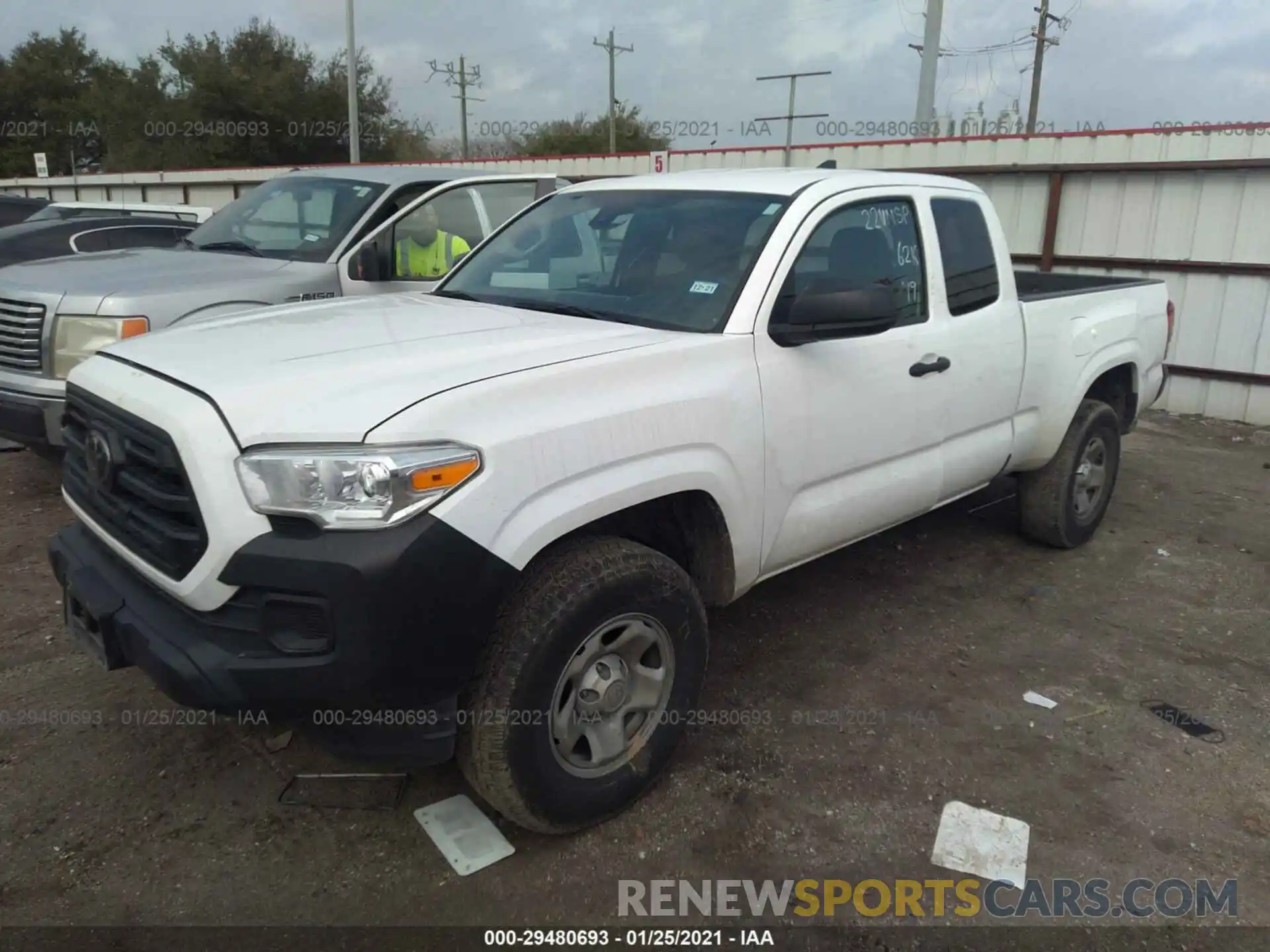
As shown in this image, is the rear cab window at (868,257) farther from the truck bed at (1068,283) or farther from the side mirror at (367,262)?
the side mirror at (367,262)

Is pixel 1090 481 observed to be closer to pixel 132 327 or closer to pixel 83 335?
pixel 132 327

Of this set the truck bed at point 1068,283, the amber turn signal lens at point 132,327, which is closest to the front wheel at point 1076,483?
the truck bed at point 1068,283

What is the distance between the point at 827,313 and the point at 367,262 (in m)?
2.85

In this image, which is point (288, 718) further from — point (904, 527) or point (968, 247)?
point (904, 527)

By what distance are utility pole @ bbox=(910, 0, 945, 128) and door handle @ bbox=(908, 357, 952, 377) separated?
1070 centimetres

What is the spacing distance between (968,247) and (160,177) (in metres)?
24.6

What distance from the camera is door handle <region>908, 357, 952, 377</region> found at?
362 centimetres

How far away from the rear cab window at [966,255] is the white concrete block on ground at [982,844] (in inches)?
80.0

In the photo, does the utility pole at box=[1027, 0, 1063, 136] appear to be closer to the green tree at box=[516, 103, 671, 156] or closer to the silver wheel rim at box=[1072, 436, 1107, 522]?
the green tree at box=[516, 103, 671, 156]

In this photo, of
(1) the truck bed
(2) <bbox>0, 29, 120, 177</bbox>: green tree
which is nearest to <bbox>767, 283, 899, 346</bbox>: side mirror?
(1) the truck bed

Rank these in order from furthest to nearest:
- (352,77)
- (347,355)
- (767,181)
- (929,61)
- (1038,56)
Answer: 1. (1038,56)
2. (352,77)
3. (929,61)
4. (767,181)
5. (347,355)

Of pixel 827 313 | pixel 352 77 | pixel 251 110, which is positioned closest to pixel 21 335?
pixel 827 313

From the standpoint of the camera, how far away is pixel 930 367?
3688 millimetres

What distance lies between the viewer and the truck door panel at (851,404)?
10.3ft
